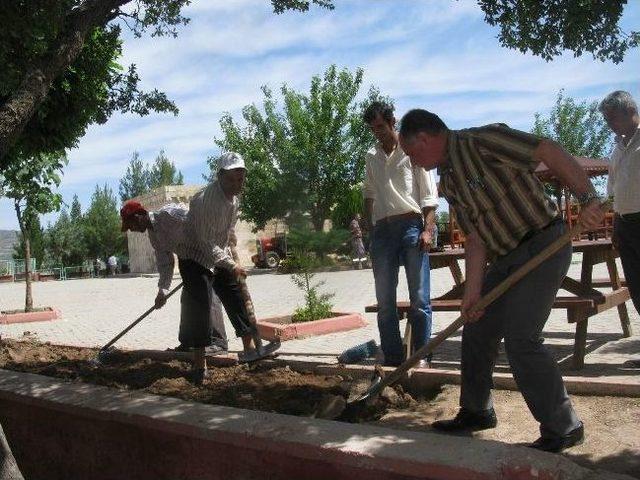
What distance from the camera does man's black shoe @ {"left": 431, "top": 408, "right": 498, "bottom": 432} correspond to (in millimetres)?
3453

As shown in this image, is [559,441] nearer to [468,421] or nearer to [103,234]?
[468,421]

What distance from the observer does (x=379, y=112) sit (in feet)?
15.8

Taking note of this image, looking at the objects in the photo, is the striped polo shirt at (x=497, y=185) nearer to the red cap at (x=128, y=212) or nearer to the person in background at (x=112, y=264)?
the red cap at (x=128, y=212)

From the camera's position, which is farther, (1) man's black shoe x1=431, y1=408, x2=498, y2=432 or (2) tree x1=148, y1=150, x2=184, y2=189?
(2) tree x1=148, y1=150, x2=184, y2=189

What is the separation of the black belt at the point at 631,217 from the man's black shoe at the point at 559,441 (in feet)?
6.27

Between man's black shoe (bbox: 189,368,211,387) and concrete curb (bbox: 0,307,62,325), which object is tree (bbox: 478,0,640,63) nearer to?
man's black shoe (bbox: 189,368,211,387)

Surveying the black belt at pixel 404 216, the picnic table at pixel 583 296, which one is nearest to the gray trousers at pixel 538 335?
the picnic table at pixel 583 296

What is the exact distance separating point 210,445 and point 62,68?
246 cm

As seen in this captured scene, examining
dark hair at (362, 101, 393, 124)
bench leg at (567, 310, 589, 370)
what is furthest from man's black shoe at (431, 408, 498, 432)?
dark hair at (362, 101, 393, 124)

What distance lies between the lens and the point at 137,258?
45.0m

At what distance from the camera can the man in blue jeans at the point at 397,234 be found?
476 cm

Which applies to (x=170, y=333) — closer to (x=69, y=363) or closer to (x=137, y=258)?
(x=69, y=363)

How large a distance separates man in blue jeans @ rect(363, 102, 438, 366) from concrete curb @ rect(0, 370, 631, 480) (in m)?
1.91

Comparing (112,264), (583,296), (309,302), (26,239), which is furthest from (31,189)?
(112,264)
